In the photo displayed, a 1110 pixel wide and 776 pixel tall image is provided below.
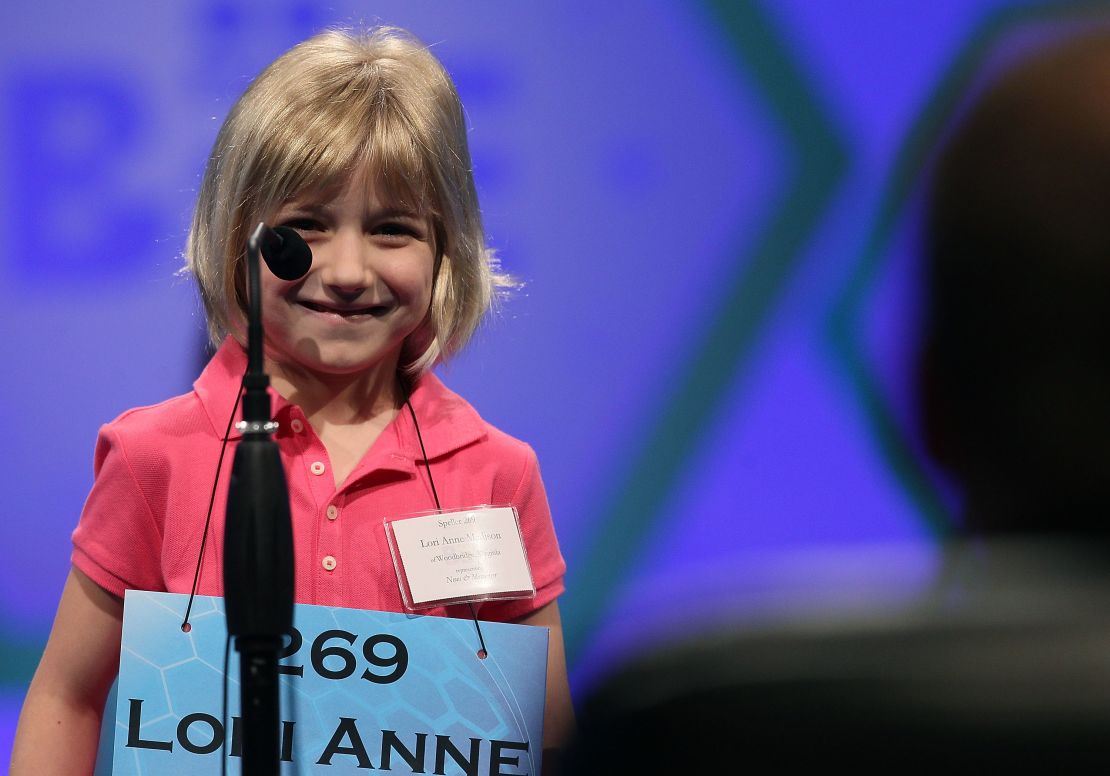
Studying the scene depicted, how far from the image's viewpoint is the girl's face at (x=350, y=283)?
1.50m

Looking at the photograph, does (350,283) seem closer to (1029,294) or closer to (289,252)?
(289,252)

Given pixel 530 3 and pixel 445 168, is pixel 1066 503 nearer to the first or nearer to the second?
pixel 445 168

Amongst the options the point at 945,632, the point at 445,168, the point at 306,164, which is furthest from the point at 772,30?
the point at 945,632

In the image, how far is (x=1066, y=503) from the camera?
60 cm

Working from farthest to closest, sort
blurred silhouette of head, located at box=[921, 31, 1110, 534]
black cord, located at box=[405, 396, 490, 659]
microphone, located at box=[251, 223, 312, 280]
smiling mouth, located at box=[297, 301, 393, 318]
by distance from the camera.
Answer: smiling mouth, located at box=[297, 301, 393, 318] → black cord, located at box=[405, 396, 490, 659] → microphone, located at box=[251, 223, 312, 280] → blurred silhouette of head, located at box=[921, 31, 1110, 534]

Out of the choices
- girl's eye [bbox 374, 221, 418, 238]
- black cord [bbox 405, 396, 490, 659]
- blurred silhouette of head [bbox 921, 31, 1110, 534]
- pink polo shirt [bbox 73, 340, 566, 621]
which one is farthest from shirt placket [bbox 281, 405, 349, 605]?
blurred silhouette of head [bbox 921, 31, 1110, 534]

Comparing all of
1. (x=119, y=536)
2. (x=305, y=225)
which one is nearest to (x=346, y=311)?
(x=305, y=225)

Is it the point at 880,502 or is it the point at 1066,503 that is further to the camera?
the point at 880,502

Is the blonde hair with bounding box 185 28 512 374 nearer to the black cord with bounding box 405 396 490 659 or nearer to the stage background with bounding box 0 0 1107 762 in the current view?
the black cord with bounding box 405 396 490 659

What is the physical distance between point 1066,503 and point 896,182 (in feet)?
4.94

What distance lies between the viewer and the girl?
1.49 metres

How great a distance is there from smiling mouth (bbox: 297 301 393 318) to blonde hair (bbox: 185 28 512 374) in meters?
0.09

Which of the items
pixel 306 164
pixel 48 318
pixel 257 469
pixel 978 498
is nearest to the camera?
pixel 978 498

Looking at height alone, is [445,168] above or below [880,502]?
above
